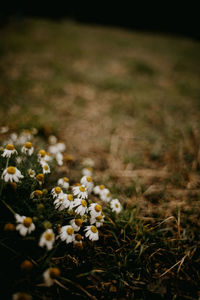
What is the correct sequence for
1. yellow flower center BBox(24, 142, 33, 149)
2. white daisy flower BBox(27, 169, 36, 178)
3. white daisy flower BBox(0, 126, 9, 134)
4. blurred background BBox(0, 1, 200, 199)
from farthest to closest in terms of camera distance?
blurred background BBox(0, 1, 200, 199)
white daisy flower BBox(0, 126, 9, 134)
yellow flower center BBox(24, 142, 33, 149)
white daisy flower BBox(27, 169, 36, 178)

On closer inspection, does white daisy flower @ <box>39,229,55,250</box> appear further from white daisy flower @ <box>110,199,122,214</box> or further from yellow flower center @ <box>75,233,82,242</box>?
white daisy flower @ <box>110,199,122,214</box>

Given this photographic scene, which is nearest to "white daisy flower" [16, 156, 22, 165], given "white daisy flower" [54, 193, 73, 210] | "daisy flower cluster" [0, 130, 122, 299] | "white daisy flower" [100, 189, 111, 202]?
"daisy flower cluster" [0, 130, 122, 299]

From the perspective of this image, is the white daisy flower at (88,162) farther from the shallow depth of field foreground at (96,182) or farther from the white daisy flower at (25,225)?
the white daisy flower at (25,225)

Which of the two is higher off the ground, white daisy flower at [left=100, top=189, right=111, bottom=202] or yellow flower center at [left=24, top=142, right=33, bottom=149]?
yellow flower center at [left=24, top=142, right=33, bottom=149]

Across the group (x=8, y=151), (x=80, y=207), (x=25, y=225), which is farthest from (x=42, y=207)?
(x=8, y=151)

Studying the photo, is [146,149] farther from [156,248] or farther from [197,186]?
[156,248]

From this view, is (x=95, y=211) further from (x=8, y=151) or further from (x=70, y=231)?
(x=8, y=151)
